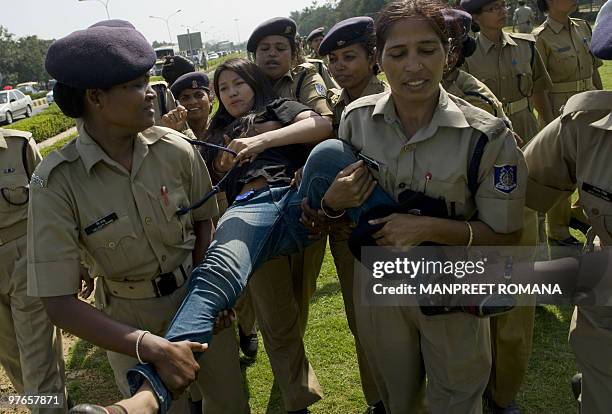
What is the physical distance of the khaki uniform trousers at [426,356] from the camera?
2084 mm

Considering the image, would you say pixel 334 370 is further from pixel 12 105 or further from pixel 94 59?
pixel 12 105

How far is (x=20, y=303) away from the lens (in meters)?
3.19

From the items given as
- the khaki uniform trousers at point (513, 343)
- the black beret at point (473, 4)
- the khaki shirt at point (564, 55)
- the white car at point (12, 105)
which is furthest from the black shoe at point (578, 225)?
the white car at point (12, 105)

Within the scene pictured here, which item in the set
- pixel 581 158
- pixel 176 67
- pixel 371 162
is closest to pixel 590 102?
pixel 581 158

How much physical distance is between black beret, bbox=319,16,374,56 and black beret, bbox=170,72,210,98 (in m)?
1.25

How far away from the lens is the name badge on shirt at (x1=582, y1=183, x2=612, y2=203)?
1935mm

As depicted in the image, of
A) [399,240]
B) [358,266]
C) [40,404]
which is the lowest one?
[40,404]

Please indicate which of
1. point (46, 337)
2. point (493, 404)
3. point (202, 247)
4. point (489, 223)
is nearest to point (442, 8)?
point (489, 223)

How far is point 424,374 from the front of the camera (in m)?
2.31

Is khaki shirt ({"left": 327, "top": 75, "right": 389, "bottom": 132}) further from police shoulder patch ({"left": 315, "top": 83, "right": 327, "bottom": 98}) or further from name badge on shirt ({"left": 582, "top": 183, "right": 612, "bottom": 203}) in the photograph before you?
name badge on shirt ({"left": 582, "top": 183, "right": 612, "bottom": 203})

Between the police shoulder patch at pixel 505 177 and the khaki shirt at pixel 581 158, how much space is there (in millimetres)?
255

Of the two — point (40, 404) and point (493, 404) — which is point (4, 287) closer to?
point (40, 404)

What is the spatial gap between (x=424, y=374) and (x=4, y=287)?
7.96 ft

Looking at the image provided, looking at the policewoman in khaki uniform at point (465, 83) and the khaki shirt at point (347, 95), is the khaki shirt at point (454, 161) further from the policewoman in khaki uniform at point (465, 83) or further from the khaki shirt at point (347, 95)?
the khaki shirt at point (347, 95)
